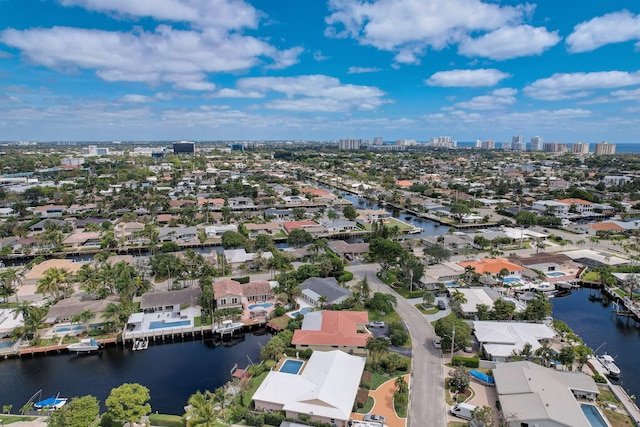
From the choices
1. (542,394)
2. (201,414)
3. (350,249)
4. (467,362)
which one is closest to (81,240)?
(350,249)

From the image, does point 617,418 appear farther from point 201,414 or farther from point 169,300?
point 169,300

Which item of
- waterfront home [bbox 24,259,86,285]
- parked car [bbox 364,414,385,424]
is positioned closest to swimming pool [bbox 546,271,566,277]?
parked car [bbox 364,414,385,424]

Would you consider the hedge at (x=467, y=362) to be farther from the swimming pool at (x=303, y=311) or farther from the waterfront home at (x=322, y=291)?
the swimming pool at (x=303, y=311)

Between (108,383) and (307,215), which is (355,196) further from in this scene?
(108,383)

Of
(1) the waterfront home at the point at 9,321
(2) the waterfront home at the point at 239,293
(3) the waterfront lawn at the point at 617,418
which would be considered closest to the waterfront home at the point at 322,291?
(2) the waterfront home at the point at 239,293

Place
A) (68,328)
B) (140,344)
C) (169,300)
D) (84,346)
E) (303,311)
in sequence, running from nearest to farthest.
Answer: (84,346) < (140,344) < (68,328) < (303,311) < (169,300)

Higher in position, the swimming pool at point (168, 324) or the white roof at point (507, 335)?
the white roof at point (507, 335)
